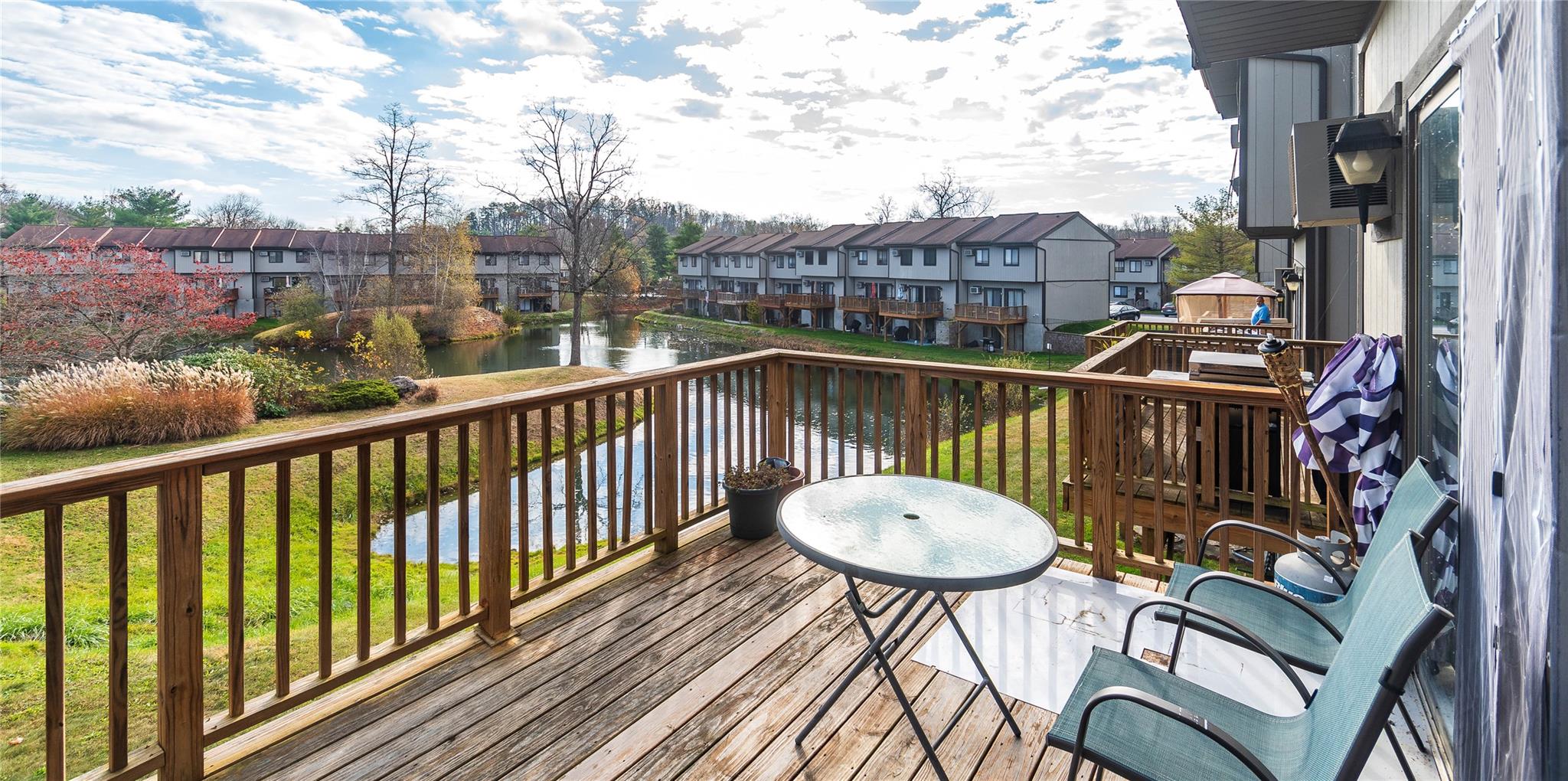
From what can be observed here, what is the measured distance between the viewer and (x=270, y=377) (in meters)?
12.8

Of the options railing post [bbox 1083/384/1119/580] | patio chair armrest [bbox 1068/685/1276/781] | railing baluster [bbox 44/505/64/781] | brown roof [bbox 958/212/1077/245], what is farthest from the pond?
brown roof [bbox 958/212/1077/245]

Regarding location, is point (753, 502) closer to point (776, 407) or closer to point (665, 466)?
point (665, 466)

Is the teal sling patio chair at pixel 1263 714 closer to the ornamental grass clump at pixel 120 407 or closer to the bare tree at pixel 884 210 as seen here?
the ornamental grass clump at pixel 120 407

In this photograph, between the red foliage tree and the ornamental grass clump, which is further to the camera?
the red foliage tree

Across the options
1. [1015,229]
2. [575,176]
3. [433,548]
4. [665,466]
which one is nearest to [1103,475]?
[665,466]

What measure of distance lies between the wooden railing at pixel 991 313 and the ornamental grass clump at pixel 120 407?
81.5ft

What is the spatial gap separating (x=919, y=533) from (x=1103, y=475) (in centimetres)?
149

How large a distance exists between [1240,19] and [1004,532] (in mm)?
3835

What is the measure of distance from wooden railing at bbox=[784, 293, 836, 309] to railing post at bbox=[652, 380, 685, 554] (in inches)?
1281

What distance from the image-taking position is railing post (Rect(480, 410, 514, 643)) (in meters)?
2.78

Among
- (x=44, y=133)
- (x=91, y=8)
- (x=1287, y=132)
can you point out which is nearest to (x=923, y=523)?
(x=1287, y=132)

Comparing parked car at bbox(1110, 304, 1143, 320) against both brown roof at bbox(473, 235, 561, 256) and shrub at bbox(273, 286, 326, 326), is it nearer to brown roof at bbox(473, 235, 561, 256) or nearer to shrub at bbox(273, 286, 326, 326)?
brown roof at bbox(473, 235, 561, 256)

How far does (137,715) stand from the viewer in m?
3.24

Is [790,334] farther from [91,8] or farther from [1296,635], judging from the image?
[1296,635]
